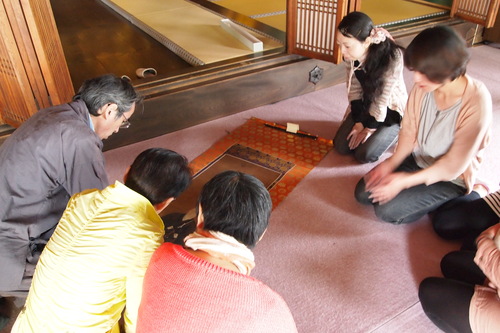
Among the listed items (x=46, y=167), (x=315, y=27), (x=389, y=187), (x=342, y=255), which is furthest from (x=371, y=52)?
(x=46, y=167)

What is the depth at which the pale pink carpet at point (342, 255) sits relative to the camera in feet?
5.22

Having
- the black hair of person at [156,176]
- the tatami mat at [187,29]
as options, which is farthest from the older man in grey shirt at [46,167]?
the tatami mat at [187,29]

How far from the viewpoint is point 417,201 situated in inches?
75.6

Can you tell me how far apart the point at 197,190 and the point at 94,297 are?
1171 mm

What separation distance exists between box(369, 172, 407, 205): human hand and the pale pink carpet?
211 mm

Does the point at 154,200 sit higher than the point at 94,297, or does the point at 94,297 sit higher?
the point at 154,200

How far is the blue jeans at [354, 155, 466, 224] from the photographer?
6.26 ft

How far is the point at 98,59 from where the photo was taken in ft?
11.8

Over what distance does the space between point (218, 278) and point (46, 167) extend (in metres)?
0.91

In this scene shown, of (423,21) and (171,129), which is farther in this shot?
(423,21)

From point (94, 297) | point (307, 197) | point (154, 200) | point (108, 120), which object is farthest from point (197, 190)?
point (94, 297)

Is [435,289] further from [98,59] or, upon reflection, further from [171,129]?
[98,59]

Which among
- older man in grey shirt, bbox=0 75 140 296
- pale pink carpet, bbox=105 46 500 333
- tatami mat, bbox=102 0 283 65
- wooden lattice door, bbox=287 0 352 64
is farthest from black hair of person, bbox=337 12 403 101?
tatami mat, bbox=102 0 283 65

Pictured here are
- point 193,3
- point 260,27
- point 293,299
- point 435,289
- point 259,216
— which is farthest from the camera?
point 193,3
